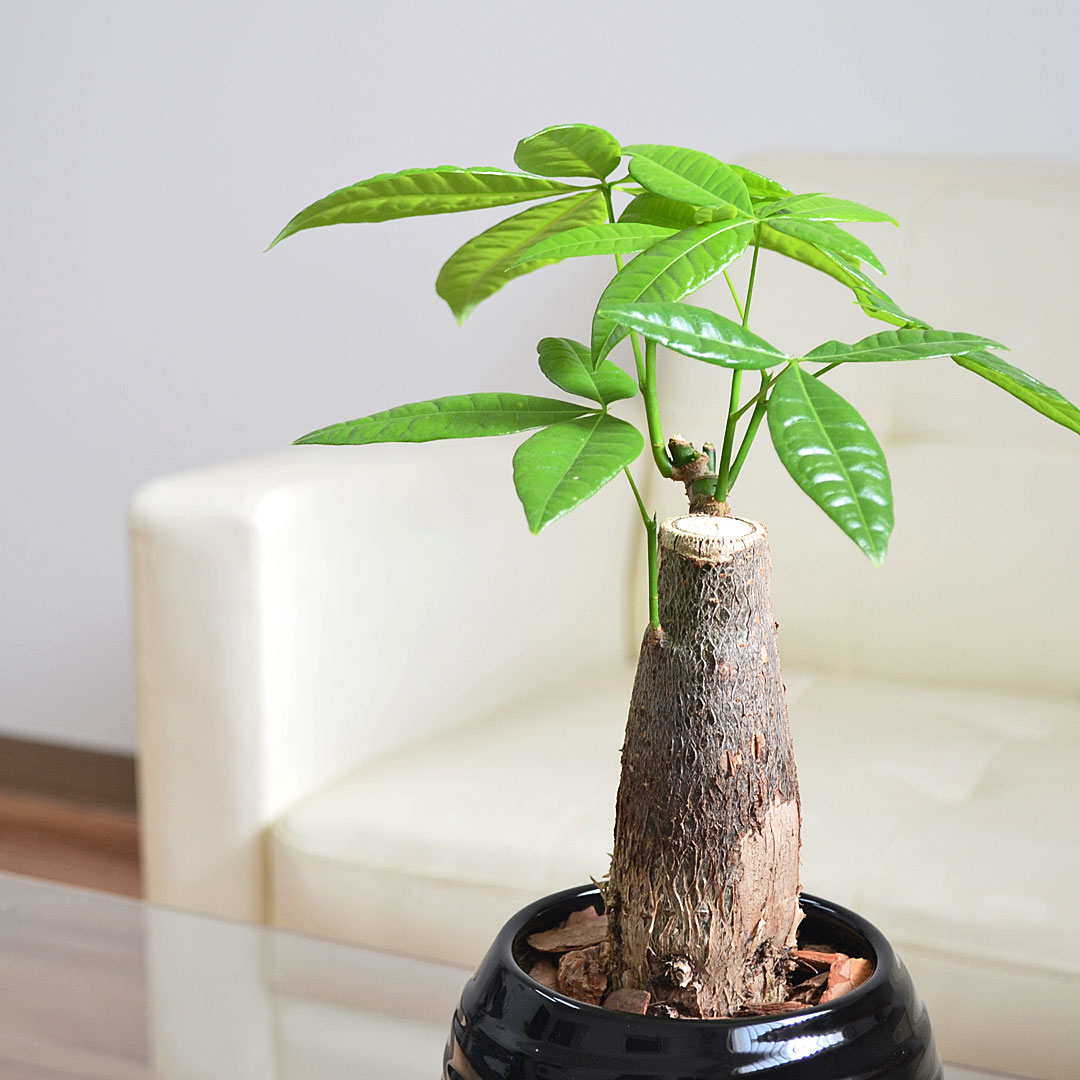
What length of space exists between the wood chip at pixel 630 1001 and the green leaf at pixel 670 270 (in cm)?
24

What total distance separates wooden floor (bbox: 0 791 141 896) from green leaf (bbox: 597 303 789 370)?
1676 mm

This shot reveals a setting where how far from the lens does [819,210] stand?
0.47 metres

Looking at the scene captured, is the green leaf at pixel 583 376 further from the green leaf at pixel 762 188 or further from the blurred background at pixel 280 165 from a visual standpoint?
the blurred background at pixel 280 165

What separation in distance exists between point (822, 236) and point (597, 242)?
0.08 meters

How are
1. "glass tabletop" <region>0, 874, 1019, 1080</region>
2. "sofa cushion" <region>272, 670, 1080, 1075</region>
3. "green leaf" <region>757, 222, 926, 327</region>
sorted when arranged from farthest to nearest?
1. "sofa cushion" <region>272, 670, 1080, 1075</region>
2. "glass tabletop" <region>0, 874, 1019, 1080</region>
3. "green leaf" <region>757, 222, 926, 327</region>

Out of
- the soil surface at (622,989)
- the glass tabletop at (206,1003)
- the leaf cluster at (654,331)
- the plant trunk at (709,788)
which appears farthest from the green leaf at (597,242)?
the glass tabletop at (206,1003)

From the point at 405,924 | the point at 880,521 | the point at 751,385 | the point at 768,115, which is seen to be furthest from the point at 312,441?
the point at 768,115

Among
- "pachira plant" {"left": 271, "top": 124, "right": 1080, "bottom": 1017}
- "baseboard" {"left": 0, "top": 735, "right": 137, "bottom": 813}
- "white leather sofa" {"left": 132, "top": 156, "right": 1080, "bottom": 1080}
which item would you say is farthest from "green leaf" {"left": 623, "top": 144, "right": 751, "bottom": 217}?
"baseboard" {"left": 0, "top": 735, "right": 137, "bottom": 813}

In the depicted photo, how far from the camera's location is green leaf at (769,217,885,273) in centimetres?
44

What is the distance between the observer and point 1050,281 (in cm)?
137

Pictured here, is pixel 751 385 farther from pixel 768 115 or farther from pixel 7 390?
pixel 7 390

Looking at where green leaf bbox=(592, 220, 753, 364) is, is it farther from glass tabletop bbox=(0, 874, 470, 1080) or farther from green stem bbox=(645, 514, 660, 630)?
glass tabletop bbox=(0, 874, 470, 1080)

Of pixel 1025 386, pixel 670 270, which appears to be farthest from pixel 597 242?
pixel 1025 386

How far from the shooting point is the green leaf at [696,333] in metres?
0.40
